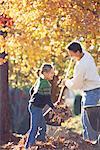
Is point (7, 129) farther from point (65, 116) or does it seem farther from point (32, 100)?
point (32, 100)

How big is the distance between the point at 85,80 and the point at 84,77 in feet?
0.21

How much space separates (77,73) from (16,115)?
1638cm

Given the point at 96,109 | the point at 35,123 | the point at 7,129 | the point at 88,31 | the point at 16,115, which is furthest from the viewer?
the point at 16,115

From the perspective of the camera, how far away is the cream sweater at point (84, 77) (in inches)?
335

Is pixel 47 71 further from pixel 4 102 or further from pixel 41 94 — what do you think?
pixel 4 102

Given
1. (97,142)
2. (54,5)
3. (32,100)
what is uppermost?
(54,5)

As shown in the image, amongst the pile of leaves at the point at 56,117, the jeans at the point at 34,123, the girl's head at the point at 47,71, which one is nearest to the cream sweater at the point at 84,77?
the girl's head at the point at 47,71

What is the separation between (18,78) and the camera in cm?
2778

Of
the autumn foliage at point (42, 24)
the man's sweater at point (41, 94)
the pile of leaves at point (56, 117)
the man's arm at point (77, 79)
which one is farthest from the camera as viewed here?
the pile of leaves at point (56, 117)

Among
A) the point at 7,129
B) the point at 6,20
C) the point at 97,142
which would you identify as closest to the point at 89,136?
the point at 97,142

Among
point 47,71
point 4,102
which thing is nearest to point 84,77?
point 47,71

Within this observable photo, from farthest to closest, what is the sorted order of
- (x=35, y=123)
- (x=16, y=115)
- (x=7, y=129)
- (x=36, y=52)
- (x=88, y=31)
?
(x=16, y=115) → (x=7, y=129) → (x=36, y=52) → (x=88, y=31) → (x=35, y=123)

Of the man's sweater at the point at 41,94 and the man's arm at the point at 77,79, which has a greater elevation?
the man's arm at the point at 77,79

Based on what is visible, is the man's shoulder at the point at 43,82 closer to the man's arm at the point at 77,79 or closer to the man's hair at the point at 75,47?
the man's arm at the point at 77,79
